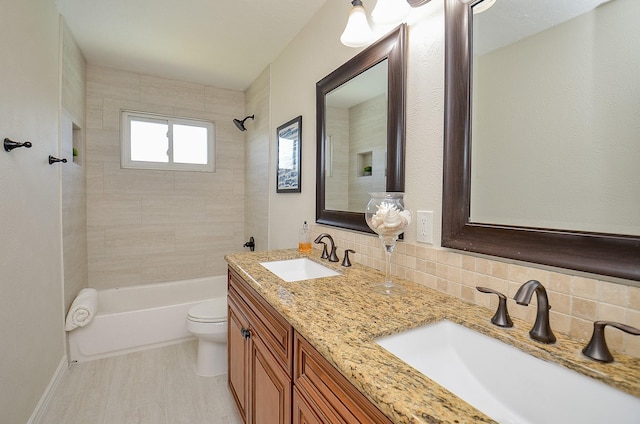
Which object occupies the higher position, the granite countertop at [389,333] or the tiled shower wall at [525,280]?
the tiled shower wall at [525,280]

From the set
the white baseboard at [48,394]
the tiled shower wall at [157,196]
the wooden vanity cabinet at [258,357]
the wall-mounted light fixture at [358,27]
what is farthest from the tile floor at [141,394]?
the wall-mounted light fixture at [358,27]

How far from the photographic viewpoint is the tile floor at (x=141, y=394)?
1675 millimetres

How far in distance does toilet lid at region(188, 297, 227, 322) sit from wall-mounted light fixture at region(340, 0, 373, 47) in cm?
191

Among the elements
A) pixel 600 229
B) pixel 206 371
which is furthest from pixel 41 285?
pixel 600 229

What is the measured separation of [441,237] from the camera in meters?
1.06

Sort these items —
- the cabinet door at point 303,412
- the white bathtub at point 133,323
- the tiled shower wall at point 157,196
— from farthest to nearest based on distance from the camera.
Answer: the tiled shower wall at point 157,196
the white bathtub at point 133,323
the cabinet door at point 303,412

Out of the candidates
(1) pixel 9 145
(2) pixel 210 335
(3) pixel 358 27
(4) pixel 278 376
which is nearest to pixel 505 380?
(4) pixel 278 376

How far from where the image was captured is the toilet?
2025mm

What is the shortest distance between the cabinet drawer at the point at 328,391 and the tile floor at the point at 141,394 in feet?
3.87

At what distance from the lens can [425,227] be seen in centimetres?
112

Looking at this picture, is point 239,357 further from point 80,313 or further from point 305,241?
point 80,313

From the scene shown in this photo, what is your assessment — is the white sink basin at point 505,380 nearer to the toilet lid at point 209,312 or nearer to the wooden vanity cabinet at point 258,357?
the wooden vanity cabinet at point 258,357

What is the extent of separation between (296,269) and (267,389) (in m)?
0.67

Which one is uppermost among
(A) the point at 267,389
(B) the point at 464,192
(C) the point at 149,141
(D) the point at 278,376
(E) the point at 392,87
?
(C) the point at 149,141
